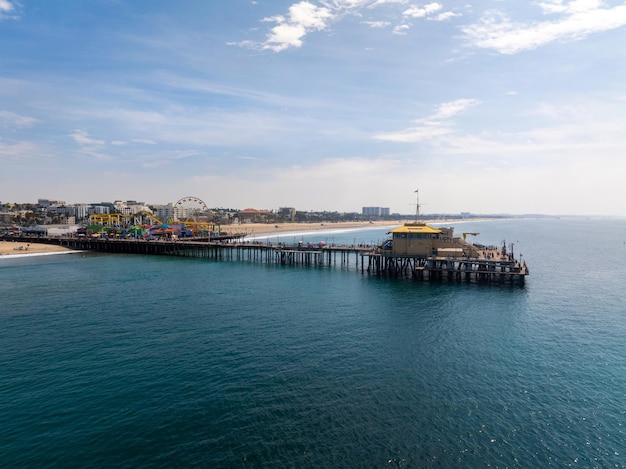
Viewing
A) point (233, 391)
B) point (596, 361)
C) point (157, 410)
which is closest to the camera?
point (157, 410)

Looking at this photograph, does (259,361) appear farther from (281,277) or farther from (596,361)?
(281,277)

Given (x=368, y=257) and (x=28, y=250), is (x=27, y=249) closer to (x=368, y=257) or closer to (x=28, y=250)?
(x=28, y=250)

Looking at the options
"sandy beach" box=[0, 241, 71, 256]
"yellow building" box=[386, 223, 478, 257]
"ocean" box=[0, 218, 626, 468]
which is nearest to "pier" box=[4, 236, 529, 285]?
"yellow building" box=[386, 223, 478, 257]

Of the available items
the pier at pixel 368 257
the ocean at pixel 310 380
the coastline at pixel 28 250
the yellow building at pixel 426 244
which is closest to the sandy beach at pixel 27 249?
the coastline at pixel 28 250

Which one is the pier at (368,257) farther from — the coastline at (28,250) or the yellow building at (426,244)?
the coastline at (28,250)

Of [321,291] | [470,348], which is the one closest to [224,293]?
[321,291]
